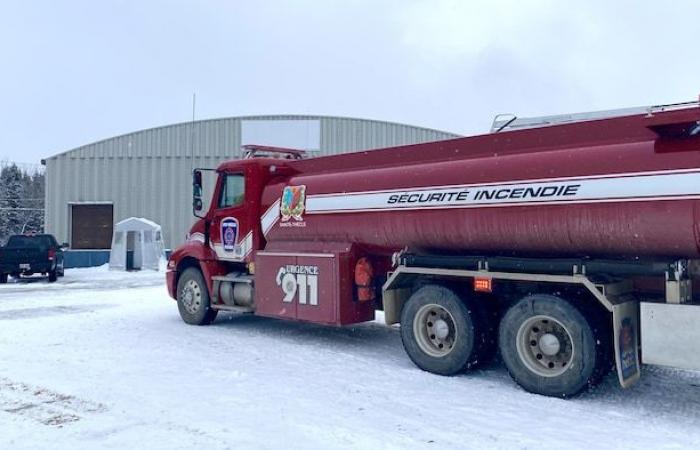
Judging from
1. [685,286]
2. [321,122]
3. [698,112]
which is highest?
[321,122]

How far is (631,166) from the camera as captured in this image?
579cm

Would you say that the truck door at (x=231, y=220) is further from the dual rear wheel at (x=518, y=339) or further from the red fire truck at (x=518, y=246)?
the dual rear wheel at (x=518, y=339)

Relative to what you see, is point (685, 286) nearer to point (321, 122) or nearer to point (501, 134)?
point (501, 134)

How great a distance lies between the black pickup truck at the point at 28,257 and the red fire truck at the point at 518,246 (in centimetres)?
1435

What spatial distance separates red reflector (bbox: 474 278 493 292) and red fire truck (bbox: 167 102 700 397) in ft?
0.05

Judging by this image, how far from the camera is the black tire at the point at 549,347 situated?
6074 millimetres

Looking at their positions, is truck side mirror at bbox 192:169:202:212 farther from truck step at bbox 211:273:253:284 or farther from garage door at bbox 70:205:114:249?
garage door at bbox 70:205:114:249

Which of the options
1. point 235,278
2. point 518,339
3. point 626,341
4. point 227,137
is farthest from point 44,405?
point 227,137

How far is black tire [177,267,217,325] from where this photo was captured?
36.1 ft

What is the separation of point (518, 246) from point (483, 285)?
0.60 metres

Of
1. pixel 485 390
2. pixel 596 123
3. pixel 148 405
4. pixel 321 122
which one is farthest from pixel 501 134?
pixel 321 122

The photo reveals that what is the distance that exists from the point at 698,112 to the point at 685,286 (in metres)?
1.63

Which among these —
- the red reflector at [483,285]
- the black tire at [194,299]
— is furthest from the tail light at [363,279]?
the black tire at [194,299]

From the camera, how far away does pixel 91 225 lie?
31688mm
